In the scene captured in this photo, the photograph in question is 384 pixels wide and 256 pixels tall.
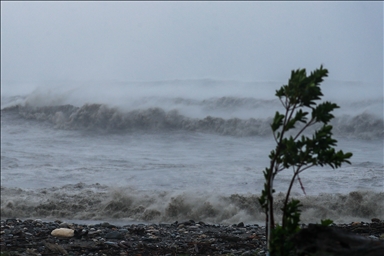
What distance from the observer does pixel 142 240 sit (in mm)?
6660

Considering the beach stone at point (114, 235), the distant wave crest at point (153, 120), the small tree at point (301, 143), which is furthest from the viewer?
the distant wave crest at point (153, 120)

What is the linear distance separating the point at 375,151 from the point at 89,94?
19.0 m

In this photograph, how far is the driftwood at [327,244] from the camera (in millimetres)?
3367

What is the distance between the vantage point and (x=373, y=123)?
61.3 feet

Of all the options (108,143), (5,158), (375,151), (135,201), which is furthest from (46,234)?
(108,143)

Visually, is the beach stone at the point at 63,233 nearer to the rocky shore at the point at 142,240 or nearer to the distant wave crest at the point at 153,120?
the rocky shore at the point at 142,240

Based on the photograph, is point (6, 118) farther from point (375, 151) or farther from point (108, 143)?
point (375, 151)

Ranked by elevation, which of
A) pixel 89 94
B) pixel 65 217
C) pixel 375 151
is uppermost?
pixel 89 94

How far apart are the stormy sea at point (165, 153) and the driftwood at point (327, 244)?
5.96 metres

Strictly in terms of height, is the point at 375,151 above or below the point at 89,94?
below

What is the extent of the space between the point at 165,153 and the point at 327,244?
49.1ft

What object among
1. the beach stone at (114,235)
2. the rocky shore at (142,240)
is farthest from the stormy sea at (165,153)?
the beach stone at (114,235)

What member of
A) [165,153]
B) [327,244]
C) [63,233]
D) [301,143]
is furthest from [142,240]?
[165,153]

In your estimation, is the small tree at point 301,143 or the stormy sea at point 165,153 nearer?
the small tree at point 301,143
